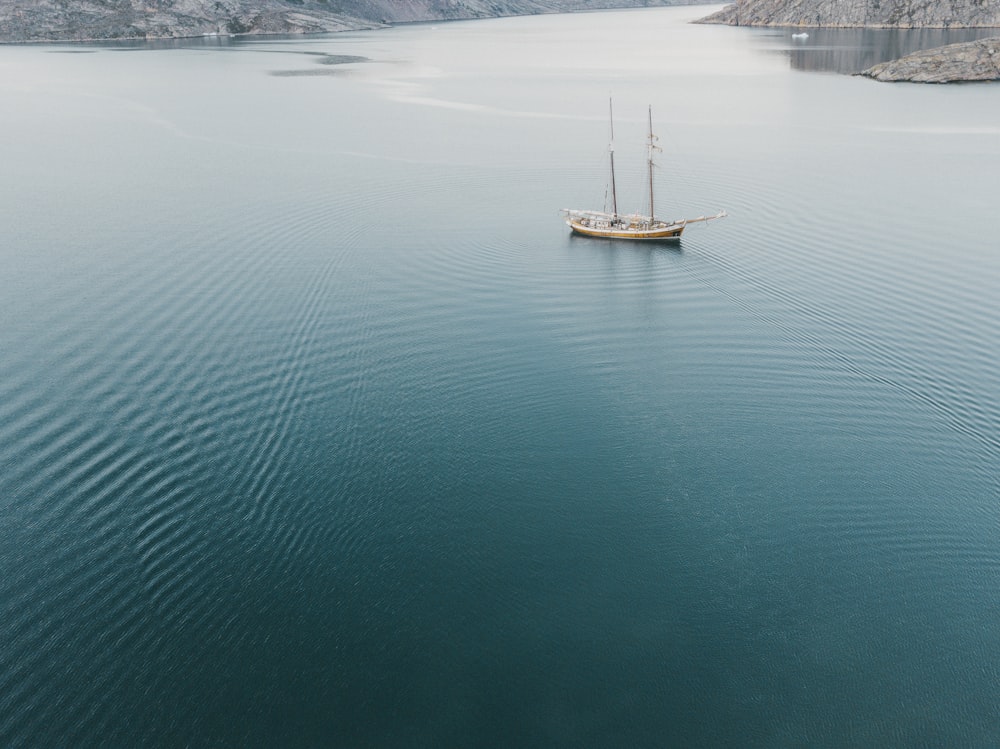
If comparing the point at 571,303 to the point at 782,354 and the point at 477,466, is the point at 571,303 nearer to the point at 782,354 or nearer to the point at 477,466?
the point at 782,354

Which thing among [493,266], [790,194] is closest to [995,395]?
[493,266]

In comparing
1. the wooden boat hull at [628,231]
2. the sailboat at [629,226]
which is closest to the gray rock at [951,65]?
the sailboat at [629,226]

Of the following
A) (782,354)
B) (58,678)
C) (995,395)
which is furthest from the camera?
(782,354)

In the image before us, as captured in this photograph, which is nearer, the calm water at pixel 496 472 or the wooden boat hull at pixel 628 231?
the calm water at pixel 496 472

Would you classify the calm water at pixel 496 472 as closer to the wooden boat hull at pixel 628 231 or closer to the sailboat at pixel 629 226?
the wooden boat hull at pixel 628 231

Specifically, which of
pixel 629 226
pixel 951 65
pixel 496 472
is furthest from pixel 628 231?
pixel 951 65

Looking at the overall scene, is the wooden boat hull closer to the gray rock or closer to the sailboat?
the sailboat
